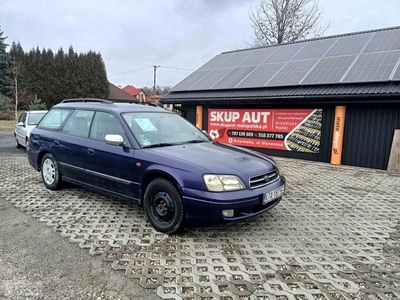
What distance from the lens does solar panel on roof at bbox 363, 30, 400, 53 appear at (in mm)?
9016

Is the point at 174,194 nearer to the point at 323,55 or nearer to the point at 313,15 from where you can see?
the point at 323,55

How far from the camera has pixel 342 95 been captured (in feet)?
25.7

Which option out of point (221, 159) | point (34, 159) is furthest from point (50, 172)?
point (221, 159)

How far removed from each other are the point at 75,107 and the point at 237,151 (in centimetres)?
301

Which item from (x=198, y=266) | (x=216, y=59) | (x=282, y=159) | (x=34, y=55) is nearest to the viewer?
(x=198, y=266)

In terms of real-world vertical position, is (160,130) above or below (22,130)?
above

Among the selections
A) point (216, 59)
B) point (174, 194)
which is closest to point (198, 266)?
point (174, 194)

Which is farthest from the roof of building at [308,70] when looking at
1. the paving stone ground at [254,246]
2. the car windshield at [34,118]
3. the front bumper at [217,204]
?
the front bumper at [217,204]

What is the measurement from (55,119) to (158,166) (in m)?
3.02

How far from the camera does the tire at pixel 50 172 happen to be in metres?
4.93

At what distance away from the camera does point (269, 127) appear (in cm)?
980

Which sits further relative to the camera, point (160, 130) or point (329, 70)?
point (329, 70)

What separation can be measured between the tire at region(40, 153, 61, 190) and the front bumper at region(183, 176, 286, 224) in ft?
9.82

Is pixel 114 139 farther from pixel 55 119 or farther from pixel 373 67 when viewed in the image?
pixel 373 67
